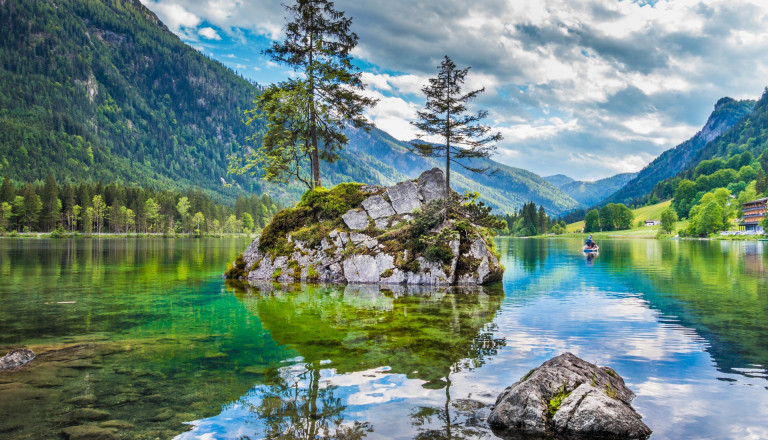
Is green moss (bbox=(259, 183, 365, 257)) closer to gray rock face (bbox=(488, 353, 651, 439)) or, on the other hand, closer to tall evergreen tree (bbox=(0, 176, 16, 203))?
gray rock face (bbox=(488, 353, 651, 439))

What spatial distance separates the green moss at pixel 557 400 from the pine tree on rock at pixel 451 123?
2868cm

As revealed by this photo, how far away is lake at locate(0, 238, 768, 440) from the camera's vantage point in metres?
8.30

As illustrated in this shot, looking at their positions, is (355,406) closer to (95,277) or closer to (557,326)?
(557,326)

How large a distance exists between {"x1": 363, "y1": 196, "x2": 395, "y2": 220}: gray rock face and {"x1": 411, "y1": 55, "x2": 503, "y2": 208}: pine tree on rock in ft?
18.5

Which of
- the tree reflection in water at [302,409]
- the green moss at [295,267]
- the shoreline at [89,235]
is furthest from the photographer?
the shoreline at [89,235]

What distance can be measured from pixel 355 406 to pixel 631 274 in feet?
128

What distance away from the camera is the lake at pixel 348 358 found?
8.30 metres

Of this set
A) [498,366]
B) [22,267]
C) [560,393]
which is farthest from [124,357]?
[22,267]

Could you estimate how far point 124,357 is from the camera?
41.0 feet

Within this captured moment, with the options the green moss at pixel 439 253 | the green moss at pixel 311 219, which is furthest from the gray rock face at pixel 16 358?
the green moss at pixel 439 253

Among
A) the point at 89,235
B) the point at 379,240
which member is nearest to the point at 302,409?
the point at 379,240

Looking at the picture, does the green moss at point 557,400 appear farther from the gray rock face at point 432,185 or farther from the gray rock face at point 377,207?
the gray rock face at point 432,185

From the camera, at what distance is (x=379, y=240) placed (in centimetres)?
3362

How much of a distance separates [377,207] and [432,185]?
5.66m
